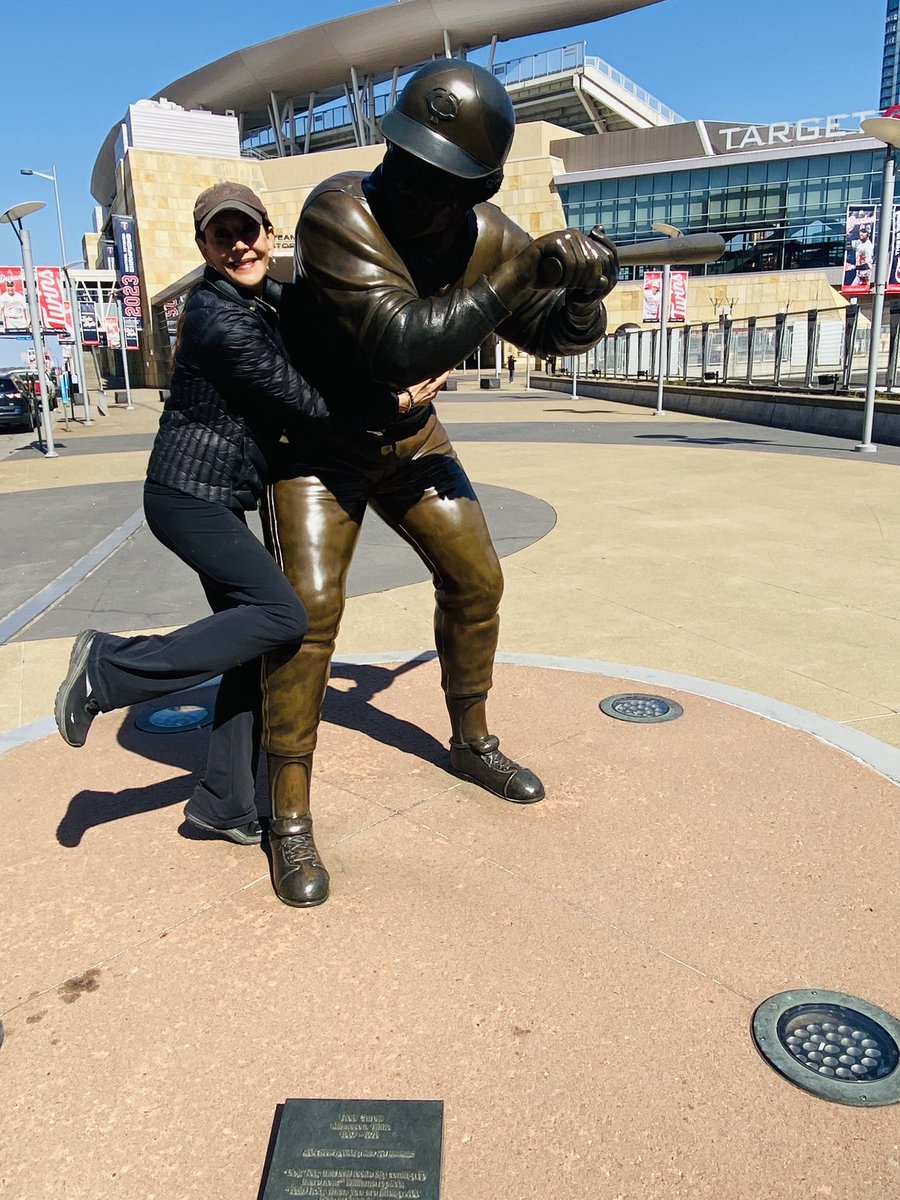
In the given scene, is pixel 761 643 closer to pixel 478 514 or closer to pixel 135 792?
pixel 478 514

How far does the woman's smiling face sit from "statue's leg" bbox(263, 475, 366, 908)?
0.58 m

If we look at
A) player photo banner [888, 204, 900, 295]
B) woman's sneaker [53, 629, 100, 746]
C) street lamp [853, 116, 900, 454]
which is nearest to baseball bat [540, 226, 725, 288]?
woman's sneaker [53, 629, 100, 746]

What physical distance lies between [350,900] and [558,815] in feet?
2.49

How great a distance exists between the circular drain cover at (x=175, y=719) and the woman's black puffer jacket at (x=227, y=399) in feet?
4.66

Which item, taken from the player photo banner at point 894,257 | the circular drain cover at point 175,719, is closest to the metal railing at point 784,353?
the player photo banner at point 894,257

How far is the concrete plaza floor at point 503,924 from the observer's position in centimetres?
166

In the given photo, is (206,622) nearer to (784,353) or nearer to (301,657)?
(301,657)

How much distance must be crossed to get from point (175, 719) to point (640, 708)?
1.92 meters

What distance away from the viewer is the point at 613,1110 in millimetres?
1720

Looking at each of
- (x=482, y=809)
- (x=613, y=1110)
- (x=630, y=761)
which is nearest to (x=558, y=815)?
(x=482, y=809)

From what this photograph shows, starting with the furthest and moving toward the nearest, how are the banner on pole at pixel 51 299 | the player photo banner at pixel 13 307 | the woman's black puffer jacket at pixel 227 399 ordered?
1. the player photo banner at pixel 13 307
2. the banner on pole at pixel 51 299
3. the woman's black puffer jacket at pixel 227 399

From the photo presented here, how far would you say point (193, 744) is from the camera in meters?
3.52

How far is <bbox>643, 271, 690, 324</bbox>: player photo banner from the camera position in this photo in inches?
909

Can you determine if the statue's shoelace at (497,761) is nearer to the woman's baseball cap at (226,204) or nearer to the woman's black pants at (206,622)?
the woman's black pants at (206,622)
